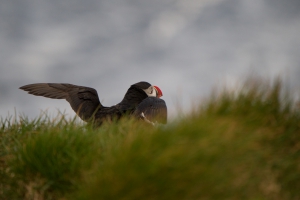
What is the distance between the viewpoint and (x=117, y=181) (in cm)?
396

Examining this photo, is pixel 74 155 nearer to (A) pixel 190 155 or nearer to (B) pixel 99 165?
(B) pixel 99 165

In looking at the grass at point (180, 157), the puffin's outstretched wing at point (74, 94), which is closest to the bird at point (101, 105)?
the puffin's outstretched wing at point (74, 94)

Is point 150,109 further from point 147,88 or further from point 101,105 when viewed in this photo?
point 101,105

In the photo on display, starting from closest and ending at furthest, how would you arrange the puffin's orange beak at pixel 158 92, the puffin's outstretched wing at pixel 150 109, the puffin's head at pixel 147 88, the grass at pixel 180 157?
the grass at pixel 180 157, the puffin's outstretched wing at pixel 150 109, the puffin's head at pixel 147 88, the puffin's orange beak at pixel 158 92

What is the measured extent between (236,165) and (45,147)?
7.57 ft

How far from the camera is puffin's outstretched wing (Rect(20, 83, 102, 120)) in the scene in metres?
9.38

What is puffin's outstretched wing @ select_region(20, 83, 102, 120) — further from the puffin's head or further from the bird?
the puffin's head

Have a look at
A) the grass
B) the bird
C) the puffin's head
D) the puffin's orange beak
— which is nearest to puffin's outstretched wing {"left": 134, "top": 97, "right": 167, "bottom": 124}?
Answer: the bird

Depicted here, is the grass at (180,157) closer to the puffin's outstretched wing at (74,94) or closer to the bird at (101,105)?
the bird at (101,105)

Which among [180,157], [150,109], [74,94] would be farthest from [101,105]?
[180,157]

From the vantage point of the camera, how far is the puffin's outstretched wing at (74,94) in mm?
9375

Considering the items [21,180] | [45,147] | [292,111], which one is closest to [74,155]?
[45,147]

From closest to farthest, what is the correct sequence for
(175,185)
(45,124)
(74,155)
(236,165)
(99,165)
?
(175,185) < (236,165) < (99,165) < (74,155) < (45,124)

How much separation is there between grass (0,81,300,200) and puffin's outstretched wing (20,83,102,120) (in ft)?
9.94
